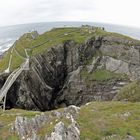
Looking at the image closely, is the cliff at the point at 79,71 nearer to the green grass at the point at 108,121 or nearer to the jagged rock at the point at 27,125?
the green grass at the point at 108,121

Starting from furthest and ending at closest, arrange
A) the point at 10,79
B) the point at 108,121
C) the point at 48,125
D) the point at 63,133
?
1. the point at 10,79
2. the point at 108,121
3. the point at 48,125
4. the point at 63,133

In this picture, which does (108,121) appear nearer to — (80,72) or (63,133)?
(63,133)

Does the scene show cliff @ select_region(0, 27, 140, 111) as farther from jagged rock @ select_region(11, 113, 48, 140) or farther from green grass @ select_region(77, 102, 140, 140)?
jagged rock @ select_region(11, 113, 48, 140)

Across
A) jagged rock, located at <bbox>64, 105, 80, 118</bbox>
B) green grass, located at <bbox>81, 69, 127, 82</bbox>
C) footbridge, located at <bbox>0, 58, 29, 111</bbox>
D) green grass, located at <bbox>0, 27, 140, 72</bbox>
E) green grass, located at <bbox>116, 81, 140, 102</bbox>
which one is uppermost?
jagged rock, located at <bbox>64, 105, 80, 118</bbox>

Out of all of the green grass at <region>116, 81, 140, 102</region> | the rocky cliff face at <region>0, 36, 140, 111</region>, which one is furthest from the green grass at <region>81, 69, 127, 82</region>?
Result: the green grass at <region>116, 81, 140, 102</region>

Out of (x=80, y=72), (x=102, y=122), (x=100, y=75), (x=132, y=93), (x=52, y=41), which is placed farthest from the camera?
(x=52, y=41)

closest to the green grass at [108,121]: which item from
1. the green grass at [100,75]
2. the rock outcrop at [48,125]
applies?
the rock outcrop at [48,125]

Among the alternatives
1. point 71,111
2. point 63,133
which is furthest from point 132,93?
point 63,133
